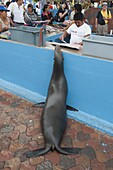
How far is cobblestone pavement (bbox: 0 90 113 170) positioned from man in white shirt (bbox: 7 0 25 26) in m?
3.86

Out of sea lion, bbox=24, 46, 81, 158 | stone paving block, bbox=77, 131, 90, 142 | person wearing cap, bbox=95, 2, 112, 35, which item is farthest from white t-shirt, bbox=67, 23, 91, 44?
person wearing cap, bbox=95, 2, 112, 35

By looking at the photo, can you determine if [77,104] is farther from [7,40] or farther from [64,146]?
[7,40]

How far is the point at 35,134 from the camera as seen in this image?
343 centimetres

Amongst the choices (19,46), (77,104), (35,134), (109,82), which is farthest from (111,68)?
(19,46)

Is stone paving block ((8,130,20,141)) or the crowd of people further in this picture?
the crowd of people

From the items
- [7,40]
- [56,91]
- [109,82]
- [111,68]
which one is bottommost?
[56,91]

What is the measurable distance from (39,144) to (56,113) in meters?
0.57

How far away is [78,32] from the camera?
4504 mm

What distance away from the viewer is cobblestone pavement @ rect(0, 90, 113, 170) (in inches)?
111

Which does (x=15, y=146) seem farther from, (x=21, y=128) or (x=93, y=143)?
(x=93, y=143)

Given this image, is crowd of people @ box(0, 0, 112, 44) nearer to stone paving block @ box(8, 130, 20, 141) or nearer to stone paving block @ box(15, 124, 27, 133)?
stone paving block @ box(15, 124, 27, 133)

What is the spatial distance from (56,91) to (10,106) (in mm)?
1083

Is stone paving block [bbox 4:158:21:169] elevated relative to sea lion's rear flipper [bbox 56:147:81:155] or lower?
lower

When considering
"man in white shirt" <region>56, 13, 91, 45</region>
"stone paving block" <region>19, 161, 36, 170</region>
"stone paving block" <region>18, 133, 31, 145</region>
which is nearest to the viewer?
"stone paving block" <region>19, 161, 36, 170</region>
